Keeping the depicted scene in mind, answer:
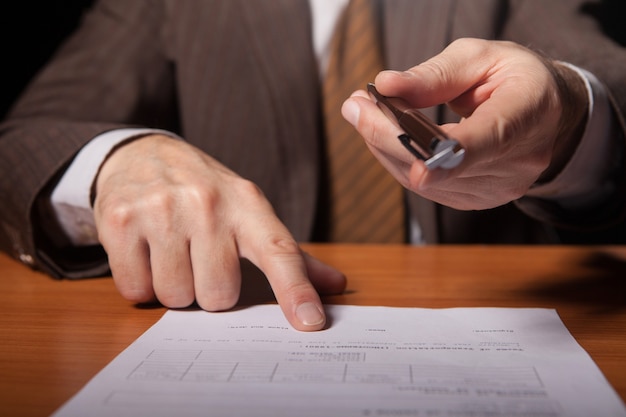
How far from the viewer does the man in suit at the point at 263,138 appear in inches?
16.1

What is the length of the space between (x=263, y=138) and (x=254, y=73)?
0.30ft

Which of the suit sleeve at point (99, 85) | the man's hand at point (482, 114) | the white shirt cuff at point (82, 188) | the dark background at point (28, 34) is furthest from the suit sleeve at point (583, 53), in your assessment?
the dark background at point (28, 34)

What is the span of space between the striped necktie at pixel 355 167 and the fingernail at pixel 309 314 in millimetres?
454

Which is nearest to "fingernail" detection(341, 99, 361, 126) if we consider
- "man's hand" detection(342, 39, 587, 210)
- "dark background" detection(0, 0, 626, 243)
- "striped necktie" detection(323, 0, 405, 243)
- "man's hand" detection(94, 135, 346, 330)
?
"man's hand" detection(342, 39, 587, 210)

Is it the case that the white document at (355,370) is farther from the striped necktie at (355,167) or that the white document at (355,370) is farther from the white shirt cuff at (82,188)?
the striped necktie at (355,167)

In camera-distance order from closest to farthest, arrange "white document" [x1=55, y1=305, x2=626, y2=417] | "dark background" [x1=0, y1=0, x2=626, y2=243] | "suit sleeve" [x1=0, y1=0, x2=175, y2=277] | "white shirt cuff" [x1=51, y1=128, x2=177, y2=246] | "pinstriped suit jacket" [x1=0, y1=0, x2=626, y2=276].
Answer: "white document" [x1=55, y1=305, x2=626, y2=417] → "white shirt cuff" [x1=51, y1=128, x2=177, y2=246] → "suit sleeve" [x1=0, y1=0, x2=175, y2=277] → "pinstriped suit jacket" [x1=0, y1=0, x2=626, y2=276] → "dark background" [x1=0, y1=0, x2=626, y2=243]

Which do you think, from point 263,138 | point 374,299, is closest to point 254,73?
point 263,138

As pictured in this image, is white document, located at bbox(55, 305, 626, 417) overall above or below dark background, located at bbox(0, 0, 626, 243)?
below

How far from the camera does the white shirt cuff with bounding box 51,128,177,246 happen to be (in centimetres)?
56

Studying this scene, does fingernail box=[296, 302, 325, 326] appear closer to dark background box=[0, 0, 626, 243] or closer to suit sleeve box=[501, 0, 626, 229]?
suit sleeve box=[501, 0, 626, 229]

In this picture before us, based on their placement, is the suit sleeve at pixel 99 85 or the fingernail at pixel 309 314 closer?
the fingernail at pixel 309 314

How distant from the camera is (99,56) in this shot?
897 mm

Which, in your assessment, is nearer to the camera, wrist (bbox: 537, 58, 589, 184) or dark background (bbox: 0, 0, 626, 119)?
wrist (bbox: 537, 58, 589, 184)

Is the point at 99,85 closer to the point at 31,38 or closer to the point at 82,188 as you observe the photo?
the point at 31,38
